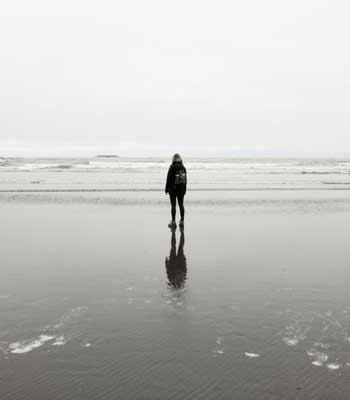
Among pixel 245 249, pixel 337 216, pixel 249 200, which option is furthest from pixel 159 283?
pixel 249 200

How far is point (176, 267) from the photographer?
7484 mm

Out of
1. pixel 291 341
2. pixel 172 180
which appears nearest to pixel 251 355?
pixel 291 341

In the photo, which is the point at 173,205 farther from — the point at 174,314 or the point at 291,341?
the point at 291,341

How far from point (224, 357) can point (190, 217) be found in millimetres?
9827

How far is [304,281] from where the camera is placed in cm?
656

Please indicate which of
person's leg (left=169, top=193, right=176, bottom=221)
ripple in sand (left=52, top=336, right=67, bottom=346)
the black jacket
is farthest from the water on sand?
the black jacket

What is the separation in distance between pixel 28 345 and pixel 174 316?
1692 mm

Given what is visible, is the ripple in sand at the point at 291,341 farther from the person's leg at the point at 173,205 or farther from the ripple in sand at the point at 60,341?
the person's leg at the point at 173,205

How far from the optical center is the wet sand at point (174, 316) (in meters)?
3.65

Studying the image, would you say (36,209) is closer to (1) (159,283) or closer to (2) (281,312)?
(1) (159,283)

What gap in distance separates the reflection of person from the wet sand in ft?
0.07

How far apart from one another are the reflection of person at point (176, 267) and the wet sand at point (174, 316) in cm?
2

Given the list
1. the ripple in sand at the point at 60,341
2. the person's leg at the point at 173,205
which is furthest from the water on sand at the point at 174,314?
the person's leg at the point at 173,205

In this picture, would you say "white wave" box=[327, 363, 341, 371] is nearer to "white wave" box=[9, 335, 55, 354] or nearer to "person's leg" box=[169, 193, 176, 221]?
"white wave" box=[9, 335, 55, 354]
